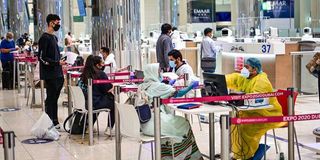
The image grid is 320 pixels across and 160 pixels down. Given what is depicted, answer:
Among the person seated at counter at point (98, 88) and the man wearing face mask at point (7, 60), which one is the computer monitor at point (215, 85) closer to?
the person seated at counter at point (98, 88)

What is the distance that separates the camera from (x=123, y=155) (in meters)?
6.62

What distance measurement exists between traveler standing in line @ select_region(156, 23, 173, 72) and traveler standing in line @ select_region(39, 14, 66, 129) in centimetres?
228

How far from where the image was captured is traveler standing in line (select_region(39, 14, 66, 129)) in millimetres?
7982

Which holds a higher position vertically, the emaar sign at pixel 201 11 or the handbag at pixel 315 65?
the emaar sign at pixel 201 11

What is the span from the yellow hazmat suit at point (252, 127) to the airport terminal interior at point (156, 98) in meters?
0.01

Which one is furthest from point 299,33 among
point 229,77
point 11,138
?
point 11,138

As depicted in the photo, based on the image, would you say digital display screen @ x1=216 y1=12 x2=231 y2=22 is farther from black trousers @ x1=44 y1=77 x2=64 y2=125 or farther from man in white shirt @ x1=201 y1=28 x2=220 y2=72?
black trousers @ x1=44 y1=77 x2=64 y2=125

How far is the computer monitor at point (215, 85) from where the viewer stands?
17.7ft

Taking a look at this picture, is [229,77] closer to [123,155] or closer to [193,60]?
[123,155]

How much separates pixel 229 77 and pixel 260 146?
0.83m

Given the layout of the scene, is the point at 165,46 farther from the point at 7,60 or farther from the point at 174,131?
the point at 7,60

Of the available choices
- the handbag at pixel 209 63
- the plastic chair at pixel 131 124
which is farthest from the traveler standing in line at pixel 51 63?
the handbag at pixel 209 63

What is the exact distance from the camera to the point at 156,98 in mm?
4645

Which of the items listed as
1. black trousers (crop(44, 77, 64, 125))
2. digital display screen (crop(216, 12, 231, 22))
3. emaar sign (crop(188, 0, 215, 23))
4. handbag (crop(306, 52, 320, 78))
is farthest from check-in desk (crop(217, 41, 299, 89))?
digital display screen (crop(216, 12, 231, 22))
